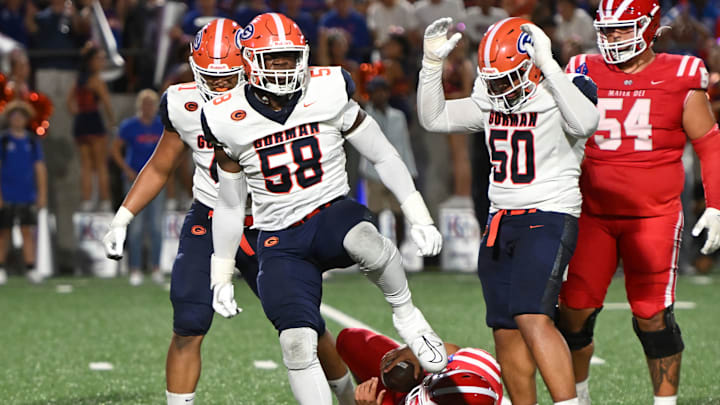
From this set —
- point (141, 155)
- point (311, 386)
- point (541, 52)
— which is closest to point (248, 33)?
point (541, 52)

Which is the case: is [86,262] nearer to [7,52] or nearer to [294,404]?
[7,52]

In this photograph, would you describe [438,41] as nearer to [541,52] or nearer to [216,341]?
[541,52]

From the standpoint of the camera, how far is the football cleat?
3.67 metres

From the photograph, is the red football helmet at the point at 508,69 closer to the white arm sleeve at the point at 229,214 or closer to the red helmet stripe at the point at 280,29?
the red helmet stripe at the point at 280,29

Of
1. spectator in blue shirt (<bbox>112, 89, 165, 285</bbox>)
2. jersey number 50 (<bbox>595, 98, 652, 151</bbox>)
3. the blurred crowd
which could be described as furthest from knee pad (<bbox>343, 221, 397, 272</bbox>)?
the blurred crowd

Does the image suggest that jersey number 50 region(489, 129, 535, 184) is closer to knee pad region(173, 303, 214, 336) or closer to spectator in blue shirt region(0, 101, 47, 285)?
knee pad region(173, 303, 214, 336)

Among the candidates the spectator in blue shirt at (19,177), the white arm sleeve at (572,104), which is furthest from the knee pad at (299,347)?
the spectator in blue shirt at (19,177)

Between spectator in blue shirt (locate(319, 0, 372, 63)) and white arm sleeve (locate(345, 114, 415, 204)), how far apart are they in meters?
7.15

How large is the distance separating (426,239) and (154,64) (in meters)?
7.70

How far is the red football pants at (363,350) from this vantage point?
4090 mm

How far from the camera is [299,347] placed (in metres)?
3.61

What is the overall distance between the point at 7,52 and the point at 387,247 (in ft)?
25.2

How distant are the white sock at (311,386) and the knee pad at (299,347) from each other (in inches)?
0.8

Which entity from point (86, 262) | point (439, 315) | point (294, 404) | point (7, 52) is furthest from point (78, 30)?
point (294, 404)
